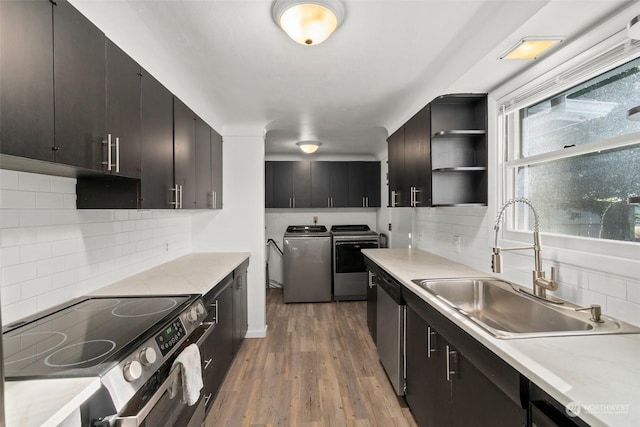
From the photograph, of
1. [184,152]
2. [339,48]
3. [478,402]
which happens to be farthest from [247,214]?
[478,402]

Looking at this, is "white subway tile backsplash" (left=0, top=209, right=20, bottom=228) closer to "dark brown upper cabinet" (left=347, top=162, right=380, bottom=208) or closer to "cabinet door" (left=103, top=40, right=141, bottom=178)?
"cabinet door" (left=103, top=40, right=141, bottom=178)

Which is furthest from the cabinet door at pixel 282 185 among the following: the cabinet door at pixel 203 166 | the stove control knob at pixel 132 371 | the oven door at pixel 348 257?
the stove control knob at pixel 132 371

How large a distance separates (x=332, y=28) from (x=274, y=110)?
149cm

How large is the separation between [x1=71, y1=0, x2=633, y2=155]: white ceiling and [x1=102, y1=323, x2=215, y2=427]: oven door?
5.14 feet

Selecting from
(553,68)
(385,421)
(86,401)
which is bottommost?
(385,421)

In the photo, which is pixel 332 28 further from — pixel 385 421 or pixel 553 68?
pixel 385 421

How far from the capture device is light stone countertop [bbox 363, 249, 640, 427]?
702 millimetres

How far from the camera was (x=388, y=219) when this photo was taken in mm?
4727

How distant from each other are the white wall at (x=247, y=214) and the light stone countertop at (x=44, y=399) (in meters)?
2.39

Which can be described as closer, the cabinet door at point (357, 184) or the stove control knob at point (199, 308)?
the stove control knob at point (199, 308)

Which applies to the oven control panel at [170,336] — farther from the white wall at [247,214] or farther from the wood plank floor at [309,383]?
the white wall at [247,214]

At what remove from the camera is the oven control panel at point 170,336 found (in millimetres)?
1262

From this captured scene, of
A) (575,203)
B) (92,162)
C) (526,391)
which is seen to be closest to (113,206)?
(92,162)

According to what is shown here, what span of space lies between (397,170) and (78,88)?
2.48 meters
